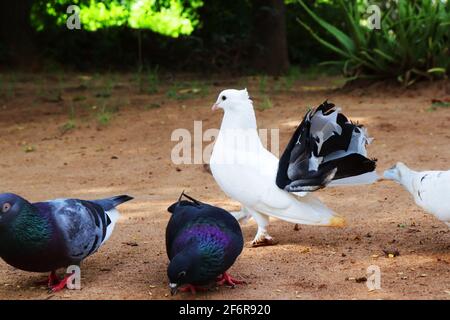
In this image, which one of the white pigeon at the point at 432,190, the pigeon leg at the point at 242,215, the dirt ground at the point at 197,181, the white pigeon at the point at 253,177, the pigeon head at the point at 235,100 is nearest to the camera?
the dirt ground at the point at 197,181

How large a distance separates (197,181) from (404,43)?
384cm

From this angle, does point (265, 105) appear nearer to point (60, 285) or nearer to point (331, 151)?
point (331, 151)

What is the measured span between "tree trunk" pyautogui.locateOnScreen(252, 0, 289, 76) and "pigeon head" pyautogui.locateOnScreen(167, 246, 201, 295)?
9504 mm

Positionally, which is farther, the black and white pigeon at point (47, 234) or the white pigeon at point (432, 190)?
the white pigeon at point (432, 190)

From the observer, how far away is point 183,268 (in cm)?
349

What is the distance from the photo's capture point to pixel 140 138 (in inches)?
323

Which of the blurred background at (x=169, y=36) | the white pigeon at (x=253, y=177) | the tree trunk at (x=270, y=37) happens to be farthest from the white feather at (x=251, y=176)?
the tree trunk at (x=270, y=37)

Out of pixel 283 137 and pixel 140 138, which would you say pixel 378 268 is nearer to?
pixel 283 137

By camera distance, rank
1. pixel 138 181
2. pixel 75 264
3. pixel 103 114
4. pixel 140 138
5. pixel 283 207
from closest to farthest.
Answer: pixel 75 264 → pixel 283 207 → pixel 138 181 → pixel 140 138 → pixel 103 114

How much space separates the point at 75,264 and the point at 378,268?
65.3 inches

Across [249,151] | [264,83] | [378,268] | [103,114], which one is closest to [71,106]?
[103,114]

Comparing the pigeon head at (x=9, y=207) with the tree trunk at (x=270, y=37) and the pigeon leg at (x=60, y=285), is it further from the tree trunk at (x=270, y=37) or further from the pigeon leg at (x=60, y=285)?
the tree trunk at (x=270, y=37)

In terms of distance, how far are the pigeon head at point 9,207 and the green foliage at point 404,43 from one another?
6.40m

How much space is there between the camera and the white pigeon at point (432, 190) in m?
4.16
